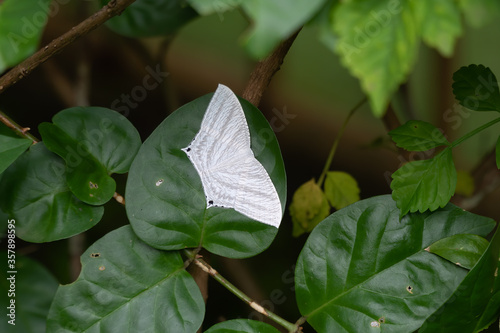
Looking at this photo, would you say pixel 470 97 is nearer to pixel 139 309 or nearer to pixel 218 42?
pixel 139 309

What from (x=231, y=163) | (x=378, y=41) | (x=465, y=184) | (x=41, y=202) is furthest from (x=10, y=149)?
(x=465, y=184)

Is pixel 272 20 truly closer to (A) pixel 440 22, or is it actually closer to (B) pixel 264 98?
(A) pixel 440 22

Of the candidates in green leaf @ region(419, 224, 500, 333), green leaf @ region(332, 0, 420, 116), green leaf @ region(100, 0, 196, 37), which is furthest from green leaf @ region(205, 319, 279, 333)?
green leaf @ region(100, 0, 196, 37)

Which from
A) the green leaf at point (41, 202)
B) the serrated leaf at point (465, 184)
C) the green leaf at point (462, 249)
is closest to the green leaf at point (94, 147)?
the green leaf at point (41, 202)

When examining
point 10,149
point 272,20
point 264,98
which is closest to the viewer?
point 272,20

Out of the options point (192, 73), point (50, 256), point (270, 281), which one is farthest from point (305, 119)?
point (50, 256)

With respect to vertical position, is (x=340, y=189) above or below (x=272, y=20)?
below

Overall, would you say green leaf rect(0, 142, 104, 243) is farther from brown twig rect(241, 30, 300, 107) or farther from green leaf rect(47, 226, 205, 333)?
brown twig rect(241, 30, 300, 107)
